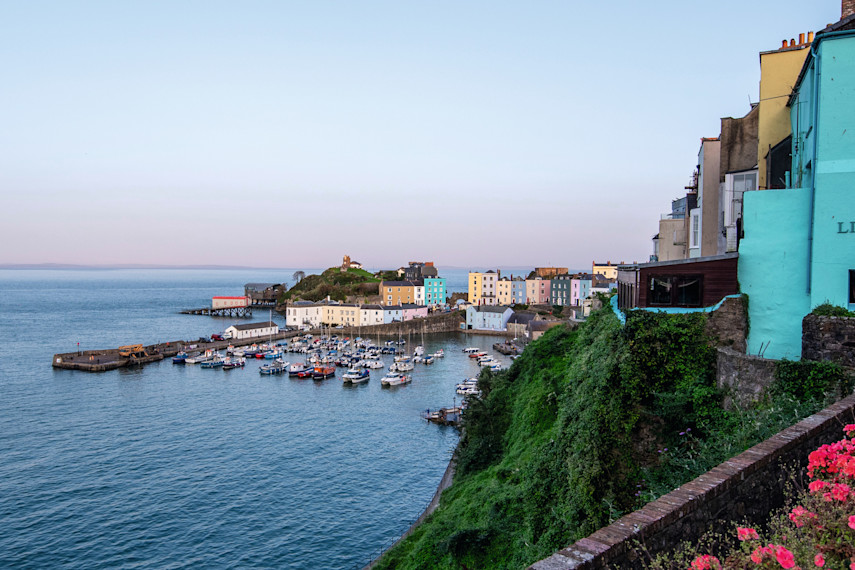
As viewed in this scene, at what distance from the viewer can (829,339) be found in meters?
10.8

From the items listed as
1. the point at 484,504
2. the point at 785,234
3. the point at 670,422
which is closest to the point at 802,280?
the point at 785,234

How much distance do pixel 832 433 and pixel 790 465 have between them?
1166 mm

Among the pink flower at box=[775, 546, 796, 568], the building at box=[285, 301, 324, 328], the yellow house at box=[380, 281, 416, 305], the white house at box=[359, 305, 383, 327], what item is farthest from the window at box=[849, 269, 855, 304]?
the yellow house at box=[380, 281, 416, 305]

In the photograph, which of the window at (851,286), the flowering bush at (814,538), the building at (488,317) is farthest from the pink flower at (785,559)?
the building at (488,317)

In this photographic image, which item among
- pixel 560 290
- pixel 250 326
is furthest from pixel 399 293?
pixel 250 326

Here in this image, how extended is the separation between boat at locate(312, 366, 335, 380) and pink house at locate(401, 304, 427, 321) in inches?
1486

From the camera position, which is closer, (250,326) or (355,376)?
(355,376)

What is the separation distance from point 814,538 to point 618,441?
26.1 ft

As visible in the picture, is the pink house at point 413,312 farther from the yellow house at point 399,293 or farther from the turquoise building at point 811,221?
the turquoise building at point 811,221

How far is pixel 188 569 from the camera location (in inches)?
862

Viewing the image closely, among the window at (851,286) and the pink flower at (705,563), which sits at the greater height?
the window at (851,286)

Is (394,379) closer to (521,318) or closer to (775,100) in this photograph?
(521,318)

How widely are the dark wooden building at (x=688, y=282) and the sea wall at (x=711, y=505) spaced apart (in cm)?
578

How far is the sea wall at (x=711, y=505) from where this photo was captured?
14.8 feet
